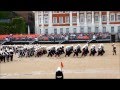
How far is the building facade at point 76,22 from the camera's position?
46875 millimetres

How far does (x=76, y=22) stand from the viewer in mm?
48406

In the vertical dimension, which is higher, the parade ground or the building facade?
the building facade

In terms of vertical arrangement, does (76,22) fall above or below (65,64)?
above

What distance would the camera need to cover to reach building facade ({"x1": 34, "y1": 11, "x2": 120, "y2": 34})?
154 ft

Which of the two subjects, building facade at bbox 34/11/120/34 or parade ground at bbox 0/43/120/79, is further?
building facade at bbox 34/11/120/34

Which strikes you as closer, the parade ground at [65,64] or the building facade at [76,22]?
the parade ground at [65,64]

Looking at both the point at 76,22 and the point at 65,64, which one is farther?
the point at 76,22

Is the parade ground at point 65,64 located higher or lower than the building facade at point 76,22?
lower
